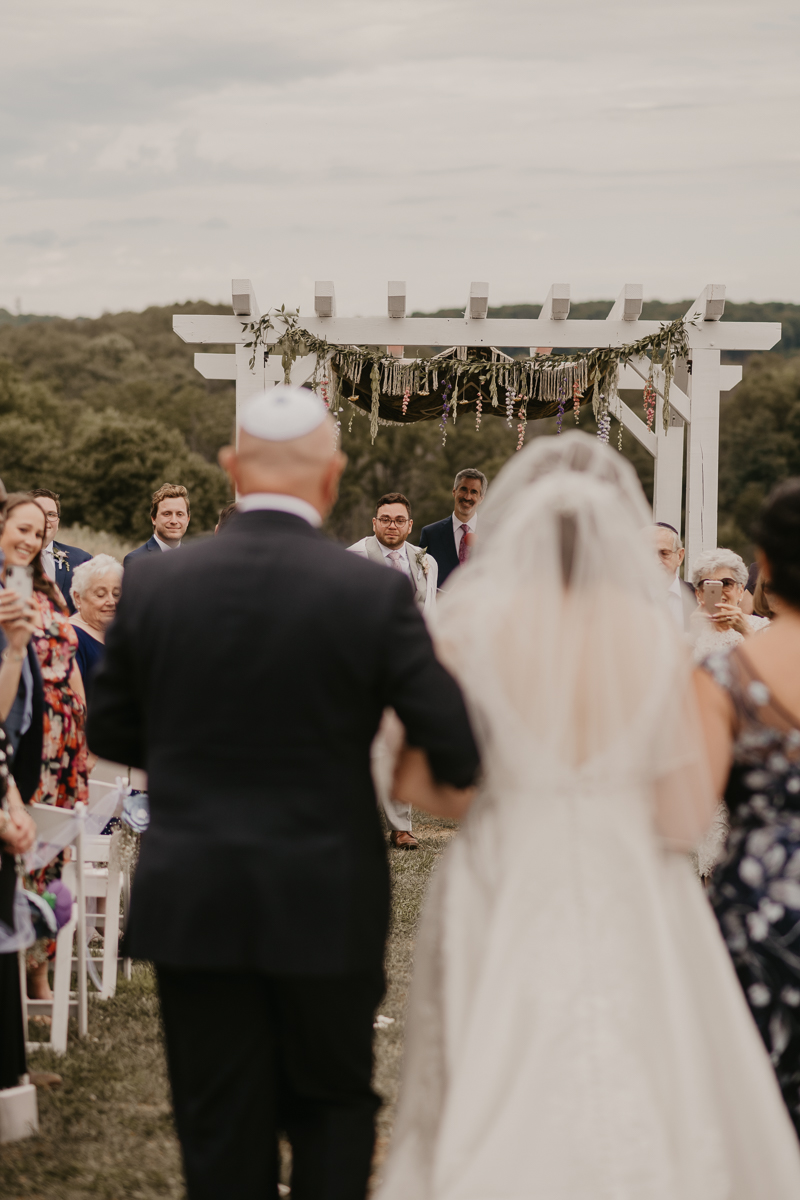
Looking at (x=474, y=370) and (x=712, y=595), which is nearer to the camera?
(x=712, y=595)

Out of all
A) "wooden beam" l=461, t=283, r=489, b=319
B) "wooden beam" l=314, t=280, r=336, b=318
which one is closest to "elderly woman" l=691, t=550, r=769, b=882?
"wooden beam" l=461, t=283, r=489, b=319

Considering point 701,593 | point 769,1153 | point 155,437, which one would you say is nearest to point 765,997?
point 769,1153

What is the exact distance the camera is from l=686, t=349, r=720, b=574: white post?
29.6 ft

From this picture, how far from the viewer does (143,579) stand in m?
2.14

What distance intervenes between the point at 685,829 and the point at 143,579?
1.12 m

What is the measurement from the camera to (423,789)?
2277 millimetres

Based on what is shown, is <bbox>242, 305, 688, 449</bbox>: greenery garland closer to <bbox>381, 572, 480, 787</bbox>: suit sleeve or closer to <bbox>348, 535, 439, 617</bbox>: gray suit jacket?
<bbox>348, 535, 439, 617</bbox>: gray suit jacket

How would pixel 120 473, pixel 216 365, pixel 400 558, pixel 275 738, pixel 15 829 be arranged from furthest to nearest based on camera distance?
1. pixel 120 473
2. pixel 216 365
3. pixel 400 558
4. pixel 15 829
5. pixel 275 738

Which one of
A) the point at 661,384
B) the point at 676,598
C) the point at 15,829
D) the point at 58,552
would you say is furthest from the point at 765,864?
the point at 661,384

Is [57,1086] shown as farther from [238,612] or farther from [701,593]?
[701,593]

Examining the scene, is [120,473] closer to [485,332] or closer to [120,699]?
[485,332]

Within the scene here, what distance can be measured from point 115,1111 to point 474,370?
6.55 metres

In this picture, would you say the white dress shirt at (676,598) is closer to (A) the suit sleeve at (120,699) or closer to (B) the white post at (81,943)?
(B) the white post at (81,943)

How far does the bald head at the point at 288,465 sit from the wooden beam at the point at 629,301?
713cm
